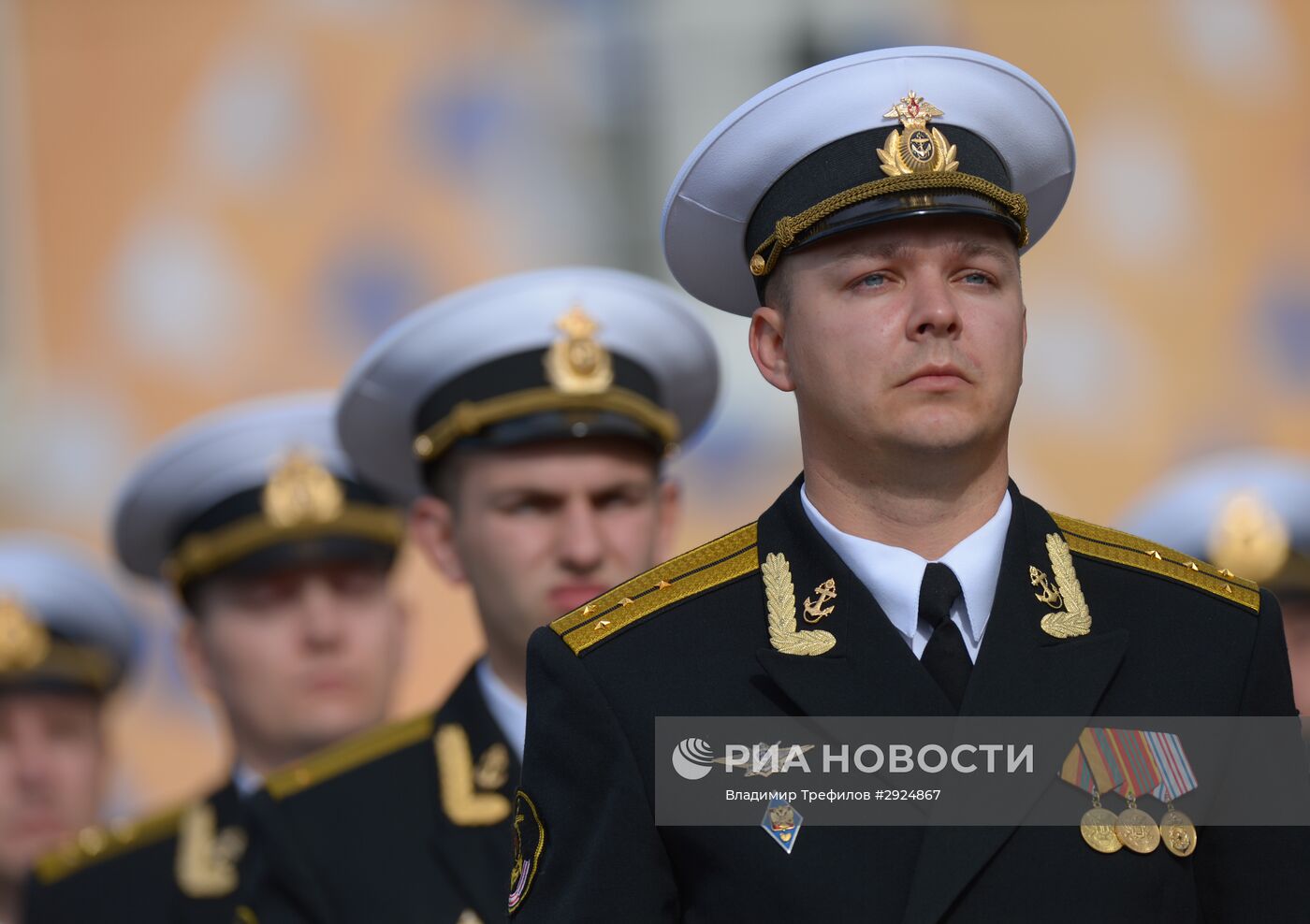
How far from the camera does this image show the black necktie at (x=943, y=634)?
2891 mm

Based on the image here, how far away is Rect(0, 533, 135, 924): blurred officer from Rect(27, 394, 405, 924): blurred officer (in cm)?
47

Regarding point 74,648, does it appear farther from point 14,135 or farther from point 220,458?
point 14,135

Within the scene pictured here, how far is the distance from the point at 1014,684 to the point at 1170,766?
22cm

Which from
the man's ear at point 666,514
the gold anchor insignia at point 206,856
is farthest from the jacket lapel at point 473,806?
the gold anchor insignia at point 206,856

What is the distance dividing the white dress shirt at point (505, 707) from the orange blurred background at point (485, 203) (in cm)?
496

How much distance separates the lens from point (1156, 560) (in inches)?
122

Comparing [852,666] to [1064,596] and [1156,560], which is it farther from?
[1156,560]

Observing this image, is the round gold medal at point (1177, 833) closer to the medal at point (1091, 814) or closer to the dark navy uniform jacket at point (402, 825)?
the medal at point (1091, 814)

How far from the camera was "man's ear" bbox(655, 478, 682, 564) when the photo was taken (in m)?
4.92

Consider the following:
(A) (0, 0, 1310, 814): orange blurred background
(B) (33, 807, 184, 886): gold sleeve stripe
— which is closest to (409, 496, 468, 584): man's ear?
(B) (33, 807, 184, 886): gold sleeve stripe

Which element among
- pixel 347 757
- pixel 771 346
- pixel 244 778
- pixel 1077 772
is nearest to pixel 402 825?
pixel 347 757

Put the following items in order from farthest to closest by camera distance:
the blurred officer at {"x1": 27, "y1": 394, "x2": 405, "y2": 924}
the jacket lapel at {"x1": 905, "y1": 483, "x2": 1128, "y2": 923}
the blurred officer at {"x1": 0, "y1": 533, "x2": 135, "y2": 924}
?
1. the blurred officer at {"x1": 0, "y1": 533, "x2": 135, "y2": 924}
2. the blurred officer at {"x1": 27, "y1": 394, "x2": 405, "y2": 924}
3. the jacket lapel at {"x1": 905, "y1": 483, "x2": 1128, "y2": 923}

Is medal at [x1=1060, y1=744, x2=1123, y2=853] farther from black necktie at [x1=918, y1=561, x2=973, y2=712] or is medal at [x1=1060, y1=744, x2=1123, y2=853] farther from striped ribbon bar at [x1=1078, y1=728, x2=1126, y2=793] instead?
black necktie at [x1=918, y1=561, x2=973, y2=712]

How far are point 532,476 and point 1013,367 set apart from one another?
201cm
